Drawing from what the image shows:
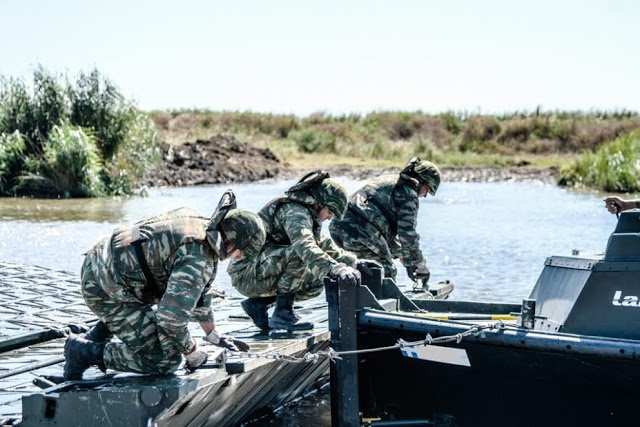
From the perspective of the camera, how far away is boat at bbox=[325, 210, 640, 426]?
259 inches

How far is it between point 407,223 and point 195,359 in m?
4.01

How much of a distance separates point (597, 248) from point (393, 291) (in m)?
11.7

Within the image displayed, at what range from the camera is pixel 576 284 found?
6.83m

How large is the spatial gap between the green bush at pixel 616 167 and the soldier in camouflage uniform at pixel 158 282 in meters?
23.9

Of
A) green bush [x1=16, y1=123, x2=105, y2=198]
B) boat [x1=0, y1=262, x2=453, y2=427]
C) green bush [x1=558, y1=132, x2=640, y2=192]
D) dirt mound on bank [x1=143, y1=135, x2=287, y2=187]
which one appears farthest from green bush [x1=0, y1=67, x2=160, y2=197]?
boat [x1=0, y1=262, x2=453, y2=427]

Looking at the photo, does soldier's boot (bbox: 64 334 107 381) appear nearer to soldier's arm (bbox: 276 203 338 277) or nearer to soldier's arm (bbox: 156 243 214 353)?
soldier's arm (bbox: 156 243 214 353)

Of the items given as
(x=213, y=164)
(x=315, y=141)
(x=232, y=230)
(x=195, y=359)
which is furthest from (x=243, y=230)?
(x=315, y=141)

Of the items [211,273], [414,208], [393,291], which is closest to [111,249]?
[211,273]

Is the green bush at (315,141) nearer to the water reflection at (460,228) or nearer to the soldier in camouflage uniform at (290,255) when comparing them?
the water reflection at (460,228)

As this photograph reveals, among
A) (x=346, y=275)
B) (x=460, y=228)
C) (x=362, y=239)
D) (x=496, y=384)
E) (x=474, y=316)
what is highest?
(x=346, y=275)

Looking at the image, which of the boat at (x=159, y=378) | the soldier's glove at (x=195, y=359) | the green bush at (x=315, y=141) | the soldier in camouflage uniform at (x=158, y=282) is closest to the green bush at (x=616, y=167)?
the green bush at (x=315, y=141)

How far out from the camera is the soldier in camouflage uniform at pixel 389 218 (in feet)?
32.9

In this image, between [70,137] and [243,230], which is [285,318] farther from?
[70,137]

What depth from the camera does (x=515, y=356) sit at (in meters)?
6.81
